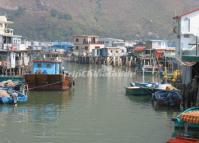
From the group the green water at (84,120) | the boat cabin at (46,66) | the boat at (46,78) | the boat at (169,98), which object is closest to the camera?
the green water at (84,120)

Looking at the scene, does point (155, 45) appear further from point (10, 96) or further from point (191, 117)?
point (191, 117)

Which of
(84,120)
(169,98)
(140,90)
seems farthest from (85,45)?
(84,120)

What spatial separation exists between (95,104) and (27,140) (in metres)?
16.0

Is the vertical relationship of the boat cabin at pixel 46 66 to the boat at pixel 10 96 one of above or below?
above

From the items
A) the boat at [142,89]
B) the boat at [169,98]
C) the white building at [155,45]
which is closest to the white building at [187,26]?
the boat at [142,89]

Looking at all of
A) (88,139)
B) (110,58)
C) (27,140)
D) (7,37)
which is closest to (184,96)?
(88,139)

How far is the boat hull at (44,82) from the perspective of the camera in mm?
53219

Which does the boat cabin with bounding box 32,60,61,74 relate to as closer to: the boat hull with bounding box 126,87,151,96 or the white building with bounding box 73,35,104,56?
the boat hull with bounding box 126,87,151,96

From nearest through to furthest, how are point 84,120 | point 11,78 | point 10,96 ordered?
point 84,120 → point 10,96 → point 11,78

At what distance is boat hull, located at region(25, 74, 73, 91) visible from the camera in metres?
53.2

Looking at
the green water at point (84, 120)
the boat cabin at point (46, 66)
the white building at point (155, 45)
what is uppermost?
the white building at point (155, 45)

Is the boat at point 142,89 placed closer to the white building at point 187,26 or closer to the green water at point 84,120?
the green water at point 84,120

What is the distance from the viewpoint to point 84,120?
3562 cm

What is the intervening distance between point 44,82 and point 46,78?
18.0 inches
